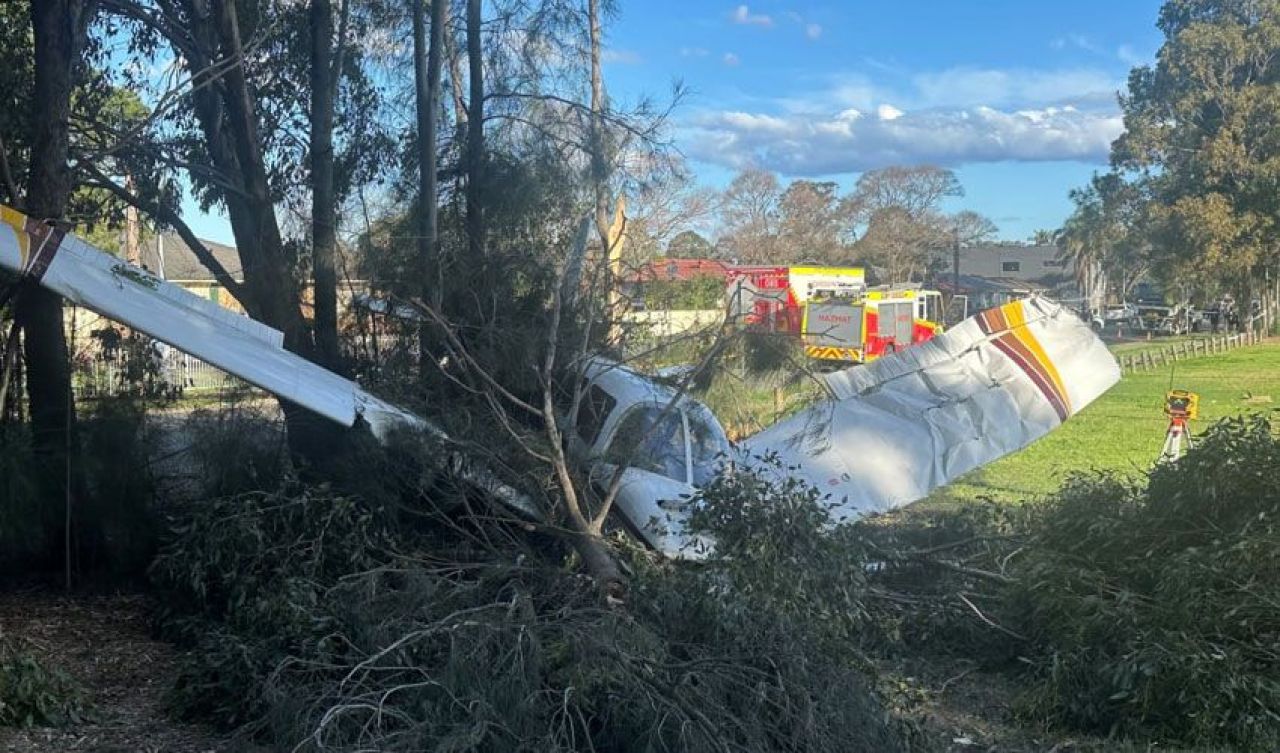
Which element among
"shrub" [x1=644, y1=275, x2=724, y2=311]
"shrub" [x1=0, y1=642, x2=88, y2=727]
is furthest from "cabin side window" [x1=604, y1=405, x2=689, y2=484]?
"shrub" [x1=0, y1=642, x2=88, y2=727]

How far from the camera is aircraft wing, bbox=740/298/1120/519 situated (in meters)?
11.2

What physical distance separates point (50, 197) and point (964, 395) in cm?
833

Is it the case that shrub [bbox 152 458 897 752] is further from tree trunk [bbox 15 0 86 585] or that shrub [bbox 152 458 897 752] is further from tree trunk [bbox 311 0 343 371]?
tree trunk [bbox 311 0 343 371]

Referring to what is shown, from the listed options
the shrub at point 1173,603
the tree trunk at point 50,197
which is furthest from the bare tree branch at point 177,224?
the shrub at point 1173,603

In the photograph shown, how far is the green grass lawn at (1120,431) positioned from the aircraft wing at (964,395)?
849 millimetres

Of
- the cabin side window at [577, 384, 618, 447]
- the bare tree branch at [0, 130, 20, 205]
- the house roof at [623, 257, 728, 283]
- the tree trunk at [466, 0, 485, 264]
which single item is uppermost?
the tree trunk at [466, 0, 485, 264]

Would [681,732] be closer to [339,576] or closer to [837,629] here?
[837,629]

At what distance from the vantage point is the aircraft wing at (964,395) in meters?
11.2

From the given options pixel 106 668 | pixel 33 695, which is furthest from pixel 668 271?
pixel 33 695

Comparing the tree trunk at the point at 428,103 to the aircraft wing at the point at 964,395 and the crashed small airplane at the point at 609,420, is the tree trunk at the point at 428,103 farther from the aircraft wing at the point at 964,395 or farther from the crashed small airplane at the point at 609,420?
the aircraft wing at the point at 964,395

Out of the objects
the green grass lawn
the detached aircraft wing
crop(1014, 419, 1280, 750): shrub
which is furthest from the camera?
the green grass lawn

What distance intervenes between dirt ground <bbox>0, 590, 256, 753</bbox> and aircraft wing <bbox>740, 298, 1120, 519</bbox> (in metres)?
6.17

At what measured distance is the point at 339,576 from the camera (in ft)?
21.3

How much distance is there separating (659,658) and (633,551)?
179 centimetres
